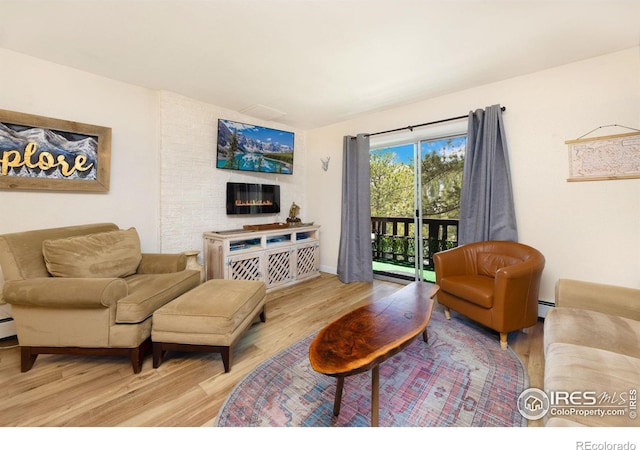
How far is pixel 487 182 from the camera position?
2674mm

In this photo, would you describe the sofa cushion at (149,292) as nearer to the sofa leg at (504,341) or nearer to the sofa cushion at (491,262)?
the sofa leg at (504,341)

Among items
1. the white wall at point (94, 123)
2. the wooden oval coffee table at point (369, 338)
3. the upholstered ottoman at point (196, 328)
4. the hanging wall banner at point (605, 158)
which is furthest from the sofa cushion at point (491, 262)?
the white wall at point (94, 123)

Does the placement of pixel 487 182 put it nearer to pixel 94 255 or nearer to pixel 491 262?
pixel 491 262

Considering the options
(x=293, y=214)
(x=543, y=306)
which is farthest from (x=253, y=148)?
(x=543, y=306)

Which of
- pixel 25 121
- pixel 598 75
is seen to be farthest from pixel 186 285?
pixel 598 75

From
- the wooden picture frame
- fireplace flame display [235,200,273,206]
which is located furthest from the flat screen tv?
the wooden picture frame

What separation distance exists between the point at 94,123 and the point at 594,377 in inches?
156

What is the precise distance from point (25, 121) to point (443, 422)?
3.67 meters

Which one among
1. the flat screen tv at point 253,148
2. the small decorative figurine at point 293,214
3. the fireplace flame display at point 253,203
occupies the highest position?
the flat screen tv at point 253,148

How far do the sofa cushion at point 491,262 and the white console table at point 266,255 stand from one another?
217cm

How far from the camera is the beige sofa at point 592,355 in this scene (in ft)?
2.96

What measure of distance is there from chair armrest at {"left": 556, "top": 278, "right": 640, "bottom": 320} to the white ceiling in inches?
72.4
